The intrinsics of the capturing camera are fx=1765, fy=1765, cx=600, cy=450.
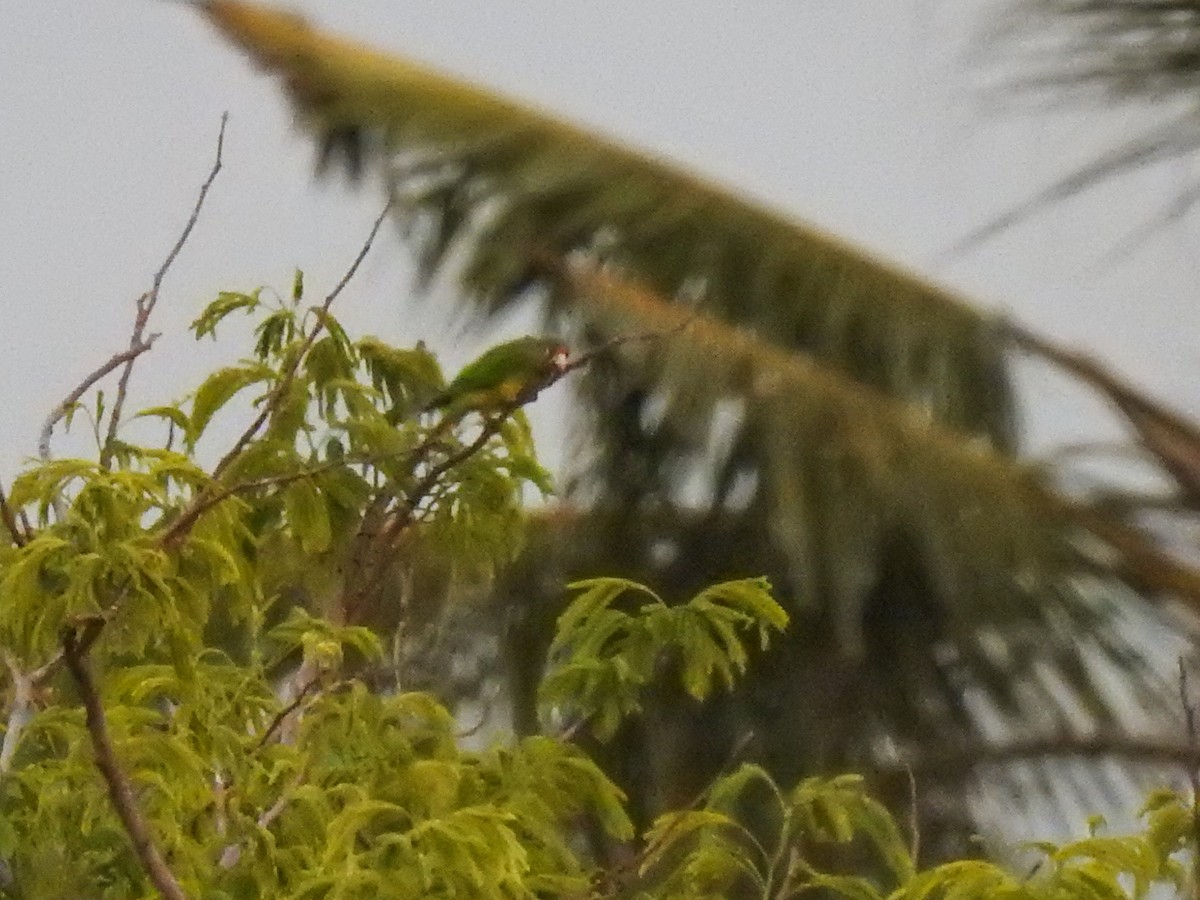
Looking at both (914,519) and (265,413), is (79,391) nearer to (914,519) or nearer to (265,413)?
(265,413)

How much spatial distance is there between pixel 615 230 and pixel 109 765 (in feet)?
4.28

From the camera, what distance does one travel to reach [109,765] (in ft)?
3.49

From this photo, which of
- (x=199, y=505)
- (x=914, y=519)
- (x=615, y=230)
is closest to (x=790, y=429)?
(x=914, y=519)

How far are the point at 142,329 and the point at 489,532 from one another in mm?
324

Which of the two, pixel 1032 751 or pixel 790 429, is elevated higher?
pixel 790 429

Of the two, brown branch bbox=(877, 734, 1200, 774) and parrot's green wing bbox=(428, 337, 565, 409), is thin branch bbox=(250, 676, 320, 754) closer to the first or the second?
parrot's green wing bbox=(428, 337, 565, 409)

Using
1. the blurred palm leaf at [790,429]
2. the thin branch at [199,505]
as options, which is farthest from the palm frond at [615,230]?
the thin branch at [199,505]

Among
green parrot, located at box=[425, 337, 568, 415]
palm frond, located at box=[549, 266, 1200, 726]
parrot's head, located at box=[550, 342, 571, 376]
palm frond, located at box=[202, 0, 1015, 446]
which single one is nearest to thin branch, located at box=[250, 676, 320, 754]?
green parrot, located at box=[425, 337, 568, 415]

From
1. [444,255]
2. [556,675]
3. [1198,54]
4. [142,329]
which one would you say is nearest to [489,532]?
[556,675]

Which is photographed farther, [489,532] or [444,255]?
[444,255]

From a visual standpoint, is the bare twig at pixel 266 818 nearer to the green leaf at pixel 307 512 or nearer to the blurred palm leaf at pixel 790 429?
the green leaf at pixel 307 512

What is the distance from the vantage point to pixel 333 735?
1.28 m

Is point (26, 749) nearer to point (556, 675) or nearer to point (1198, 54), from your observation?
point (556, 675)

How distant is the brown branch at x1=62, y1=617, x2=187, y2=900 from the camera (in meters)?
1.06
